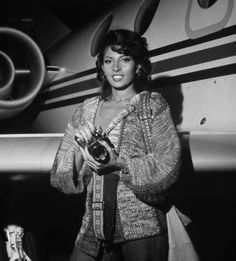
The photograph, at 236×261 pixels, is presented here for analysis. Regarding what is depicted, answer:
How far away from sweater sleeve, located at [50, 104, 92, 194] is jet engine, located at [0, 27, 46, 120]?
116 centimetres

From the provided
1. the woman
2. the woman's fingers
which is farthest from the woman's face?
the woman's fingers

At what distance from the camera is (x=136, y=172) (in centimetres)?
108

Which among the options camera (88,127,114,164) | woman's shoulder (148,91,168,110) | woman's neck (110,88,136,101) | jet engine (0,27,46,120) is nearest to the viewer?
camera (88,127,114,164)

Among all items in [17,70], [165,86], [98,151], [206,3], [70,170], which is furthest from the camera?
[17,70]

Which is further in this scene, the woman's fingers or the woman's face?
the woman's face

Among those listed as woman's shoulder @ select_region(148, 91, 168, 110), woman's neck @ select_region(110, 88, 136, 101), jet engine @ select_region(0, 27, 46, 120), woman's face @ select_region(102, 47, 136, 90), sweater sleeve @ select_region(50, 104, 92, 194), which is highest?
jet engine @ select_region(0, 27, 46, 120)

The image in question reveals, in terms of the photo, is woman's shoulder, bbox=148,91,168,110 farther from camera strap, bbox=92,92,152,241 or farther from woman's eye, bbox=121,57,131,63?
woman's eye, bbox=121,57,131,63

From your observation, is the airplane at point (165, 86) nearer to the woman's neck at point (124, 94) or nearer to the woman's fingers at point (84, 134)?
the woman's neck at point (124, 94)

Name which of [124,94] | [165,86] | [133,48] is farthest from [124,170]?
[165,86]

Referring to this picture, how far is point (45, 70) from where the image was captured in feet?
7.68

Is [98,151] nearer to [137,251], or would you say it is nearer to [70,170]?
[70,170]

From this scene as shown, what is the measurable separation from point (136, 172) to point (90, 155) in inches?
5.6

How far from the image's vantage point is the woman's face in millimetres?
1245

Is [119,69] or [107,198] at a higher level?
[119,69]
